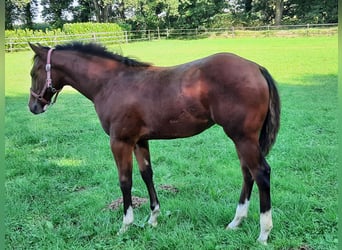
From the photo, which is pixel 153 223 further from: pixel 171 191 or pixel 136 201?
pixel 171 191

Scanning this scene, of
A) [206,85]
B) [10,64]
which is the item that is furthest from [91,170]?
[10,64]

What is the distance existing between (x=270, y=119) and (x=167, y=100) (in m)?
0.83

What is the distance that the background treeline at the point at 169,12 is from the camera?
2775 cm

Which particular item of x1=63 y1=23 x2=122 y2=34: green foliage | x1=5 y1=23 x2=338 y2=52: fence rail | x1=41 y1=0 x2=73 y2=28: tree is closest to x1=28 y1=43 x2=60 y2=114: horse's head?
x1=5 y1=23 x2=338 y2=52: fence rail

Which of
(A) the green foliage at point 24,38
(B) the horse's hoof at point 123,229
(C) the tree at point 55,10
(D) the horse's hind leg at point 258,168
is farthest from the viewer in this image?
(C) the tree at point 55,10

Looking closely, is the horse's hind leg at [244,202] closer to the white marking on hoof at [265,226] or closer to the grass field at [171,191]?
the grass field at [171,191]

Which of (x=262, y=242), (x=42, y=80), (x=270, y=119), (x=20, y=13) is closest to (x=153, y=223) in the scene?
(x=262, y=242)

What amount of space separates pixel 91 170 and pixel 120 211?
1.27m

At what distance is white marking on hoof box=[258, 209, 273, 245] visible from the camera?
9.07ft

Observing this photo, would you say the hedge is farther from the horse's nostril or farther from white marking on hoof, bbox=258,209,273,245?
white marking on hoof, bbox=258,209,273,245

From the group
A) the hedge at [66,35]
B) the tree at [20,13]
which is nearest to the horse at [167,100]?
the hedge at [66,35]

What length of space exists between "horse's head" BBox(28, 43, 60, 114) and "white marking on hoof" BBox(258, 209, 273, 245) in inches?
83.9

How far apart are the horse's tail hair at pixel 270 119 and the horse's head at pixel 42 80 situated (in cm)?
185

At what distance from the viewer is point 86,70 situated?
3236mm
